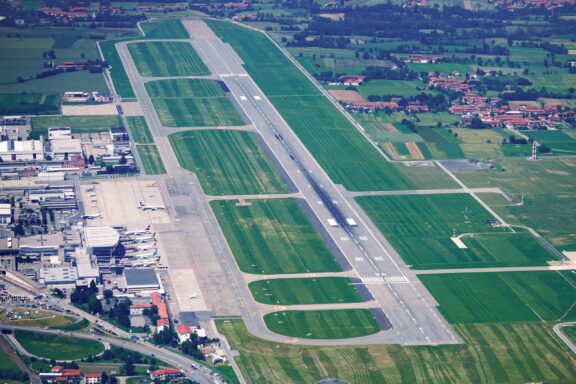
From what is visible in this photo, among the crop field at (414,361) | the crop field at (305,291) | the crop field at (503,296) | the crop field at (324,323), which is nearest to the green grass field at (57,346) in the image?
the crop field at (414,361)

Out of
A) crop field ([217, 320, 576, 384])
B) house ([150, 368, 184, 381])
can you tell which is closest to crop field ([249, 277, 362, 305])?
crop field ([217, 320, 576, 384])

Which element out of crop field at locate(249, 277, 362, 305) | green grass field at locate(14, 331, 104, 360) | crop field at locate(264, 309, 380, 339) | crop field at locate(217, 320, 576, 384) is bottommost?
crop field at locate(217, 320, 576, 384)

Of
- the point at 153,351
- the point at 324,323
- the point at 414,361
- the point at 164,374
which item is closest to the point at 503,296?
the point at 414,361

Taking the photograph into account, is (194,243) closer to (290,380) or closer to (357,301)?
(357,301)

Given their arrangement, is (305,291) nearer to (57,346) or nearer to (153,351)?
(153,351)

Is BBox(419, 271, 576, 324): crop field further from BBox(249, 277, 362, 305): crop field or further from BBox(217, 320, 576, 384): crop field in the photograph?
BBox(249, 277, 362, 305): crop field

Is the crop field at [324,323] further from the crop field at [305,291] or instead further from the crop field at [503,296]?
the crop field at [503,296]
